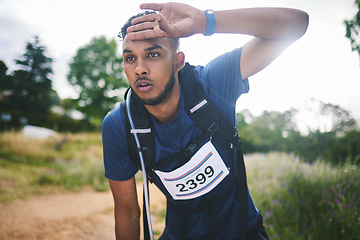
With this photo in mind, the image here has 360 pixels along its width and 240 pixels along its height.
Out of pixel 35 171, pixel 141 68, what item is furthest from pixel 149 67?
pixel 35 171

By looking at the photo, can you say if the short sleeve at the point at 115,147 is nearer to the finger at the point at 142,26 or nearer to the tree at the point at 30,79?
the finger at the point at 142,26

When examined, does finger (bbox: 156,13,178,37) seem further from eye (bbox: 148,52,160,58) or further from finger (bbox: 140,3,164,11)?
eye (bbox: 148,52,160,58)

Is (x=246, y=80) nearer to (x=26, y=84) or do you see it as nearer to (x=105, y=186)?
(x=26, y=84)

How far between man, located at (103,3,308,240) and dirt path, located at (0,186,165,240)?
8.56ft

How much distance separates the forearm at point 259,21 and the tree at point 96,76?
24922 mm

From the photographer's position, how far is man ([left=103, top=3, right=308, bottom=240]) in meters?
1.69

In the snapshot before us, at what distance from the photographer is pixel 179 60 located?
1941 millimetres

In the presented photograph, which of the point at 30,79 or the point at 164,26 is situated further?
the point at 30,79

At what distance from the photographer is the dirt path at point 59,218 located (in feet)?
12.1

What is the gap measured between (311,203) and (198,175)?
3.15 meters

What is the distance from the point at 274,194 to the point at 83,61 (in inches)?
1084

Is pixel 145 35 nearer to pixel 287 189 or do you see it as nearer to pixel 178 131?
pixel 178 131

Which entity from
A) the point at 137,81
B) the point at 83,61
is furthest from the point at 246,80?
the point at 83,61

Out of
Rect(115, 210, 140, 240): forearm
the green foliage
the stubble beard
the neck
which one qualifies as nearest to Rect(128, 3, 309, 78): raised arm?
the stubble beard
